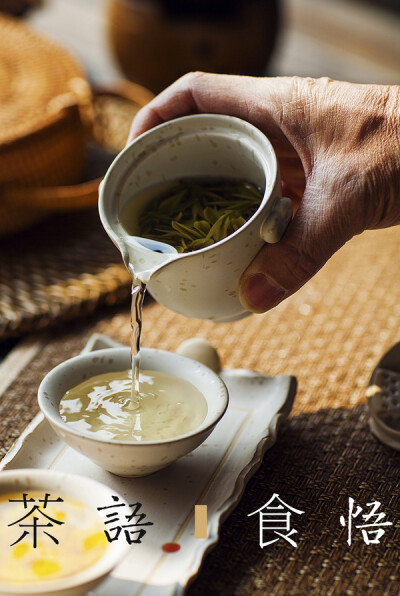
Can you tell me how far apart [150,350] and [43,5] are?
1.78 metres

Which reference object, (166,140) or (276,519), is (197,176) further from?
(276,519)

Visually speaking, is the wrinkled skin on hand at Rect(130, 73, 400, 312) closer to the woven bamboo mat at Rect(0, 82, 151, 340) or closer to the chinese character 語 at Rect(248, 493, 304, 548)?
the chinese character 語 at Rect(248, 493, 304, 548)

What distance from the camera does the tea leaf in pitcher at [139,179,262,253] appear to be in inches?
38.1

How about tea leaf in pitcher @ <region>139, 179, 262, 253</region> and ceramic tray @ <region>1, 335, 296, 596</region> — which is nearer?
ceramic tray @ <region>1, 335, 296, 596</region>

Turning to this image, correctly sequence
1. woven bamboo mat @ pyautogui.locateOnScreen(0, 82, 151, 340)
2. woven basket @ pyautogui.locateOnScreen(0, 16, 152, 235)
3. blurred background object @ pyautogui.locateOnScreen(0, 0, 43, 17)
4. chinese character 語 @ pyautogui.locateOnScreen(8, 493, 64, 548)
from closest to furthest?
chinese character 語 @ pyautogui.locateOnScreen(8, 493, 64, 548), woven bamboo mat @ pyautogui.locateOnScreen(0, 82, 151, 340), woven basket @ pyautogui.locateOnScreen(0, 16, 152, 235), blurred background object @ pyautogui.locateOnScreen(0, 0, 43, 17)

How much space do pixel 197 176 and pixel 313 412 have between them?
393mm

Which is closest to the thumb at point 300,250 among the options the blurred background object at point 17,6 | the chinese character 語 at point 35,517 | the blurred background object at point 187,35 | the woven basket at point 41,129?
the chinese character 語 at point 35,517

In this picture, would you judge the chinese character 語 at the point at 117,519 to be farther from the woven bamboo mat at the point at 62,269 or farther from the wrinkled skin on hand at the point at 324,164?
the woven bamboo mat at the point at 62,269

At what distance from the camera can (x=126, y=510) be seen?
0.81 m

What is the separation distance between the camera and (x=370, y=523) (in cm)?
96

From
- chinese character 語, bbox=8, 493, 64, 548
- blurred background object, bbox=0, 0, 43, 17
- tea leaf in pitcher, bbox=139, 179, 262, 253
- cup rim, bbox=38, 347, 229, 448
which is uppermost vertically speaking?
tea leaf in pitcher, bbox=139, 179, 262, 253

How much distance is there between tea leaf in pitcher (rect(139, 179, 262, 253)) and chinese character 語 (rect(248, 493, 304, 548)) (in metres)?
0.33

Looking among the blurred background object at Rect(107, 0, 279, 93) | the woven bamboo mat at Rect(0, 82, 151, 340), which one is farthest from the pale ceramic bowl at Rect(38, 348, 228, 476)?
the blurred background object at Rect(107, 0, 279, 93)

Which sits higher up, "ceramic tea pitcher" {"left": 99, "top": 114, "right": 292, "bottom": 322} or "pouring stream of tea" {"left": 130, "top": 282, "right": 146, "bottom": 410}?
"ceramic tea pitcher" {"left": 99, "top": 114, "right": 292, "bottom": 322}
